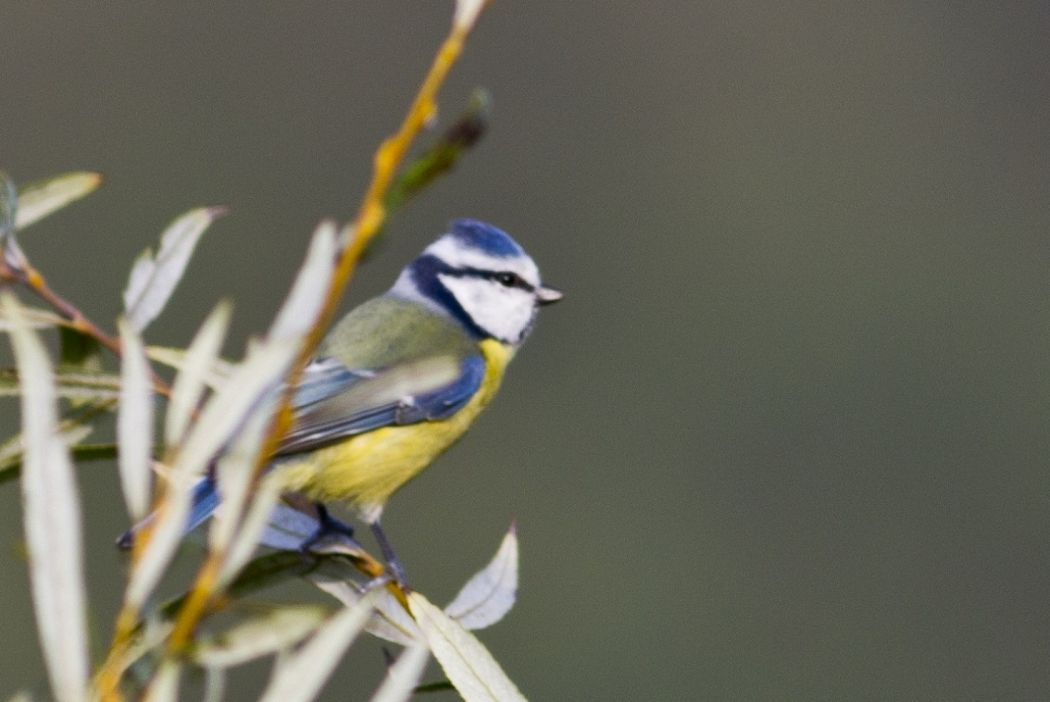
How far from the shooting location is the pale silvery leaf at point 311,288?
1.24 feet

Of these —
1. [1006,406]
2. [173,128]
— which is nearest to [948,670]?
[1006,406]

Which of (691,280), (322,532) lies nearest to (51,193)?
(322,532)

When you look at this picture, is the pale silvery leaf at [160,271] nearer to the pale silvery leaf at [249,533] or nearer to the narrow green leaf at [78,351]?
the narrow green leaf at [78,351]

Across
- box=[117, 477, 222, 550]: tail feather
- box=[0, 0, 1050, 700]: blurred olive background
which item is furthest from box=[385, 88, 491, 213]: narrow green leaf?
box=[0, 0, 1050, 700]: blurred olive background

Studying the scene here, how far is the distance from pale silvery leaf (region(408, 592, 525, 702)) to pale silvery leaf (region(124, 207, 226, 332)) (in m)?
0.17

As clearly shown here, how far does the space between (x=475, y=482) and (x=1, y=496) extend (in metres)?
2.18

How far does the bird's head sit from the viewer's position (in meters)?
1.48

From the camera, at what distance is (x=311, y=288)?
1.26ft

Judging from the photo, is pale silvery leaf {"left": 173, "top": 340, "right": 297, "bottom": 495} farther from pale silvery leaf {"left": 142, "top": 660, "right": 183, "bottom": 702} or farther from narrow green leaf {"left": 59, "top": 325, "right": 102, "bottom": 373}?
narrow green leaf {"left": 59, "top": 325, "right": 102, "bottom": 373}

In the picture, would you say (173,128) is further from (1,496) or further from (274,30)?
(1,496)

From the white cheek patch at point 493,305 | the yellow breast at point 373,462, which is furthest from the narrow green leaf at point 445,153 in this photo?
the white cheek patch at point 493,305

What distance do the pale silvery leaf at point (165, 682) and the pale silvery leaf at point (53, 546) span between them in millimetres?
26

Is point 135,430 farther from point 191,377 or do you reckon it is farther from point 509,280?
point 509,280

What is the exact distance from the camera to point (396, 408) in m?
1.20
